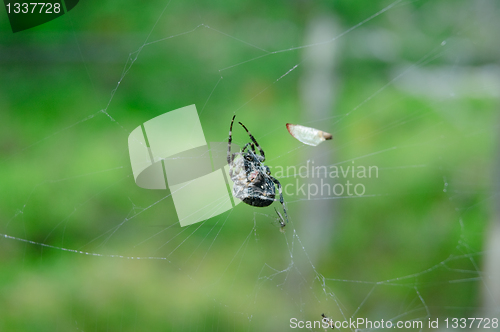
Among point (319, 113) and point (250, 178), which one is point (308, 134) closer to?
point (250, 178)

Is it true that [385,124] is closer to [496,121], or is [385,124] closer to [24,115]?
[496,121]

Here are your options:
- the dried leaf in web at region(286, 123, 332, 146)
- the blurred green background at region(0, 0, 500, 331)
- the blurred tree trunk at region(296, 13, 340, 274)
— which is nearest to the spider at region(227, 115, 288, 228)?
the dried leaf in web at region(286, 123, 332, 146)

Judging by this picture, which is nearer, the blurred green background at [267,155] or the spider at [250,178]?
the spider at [250,178]

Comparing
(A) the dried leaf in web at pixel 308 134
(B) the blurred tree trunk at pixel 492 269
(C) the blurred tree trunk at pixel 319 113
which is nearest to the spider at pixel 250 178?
(A) the dried leaf in web at pixel 308 134

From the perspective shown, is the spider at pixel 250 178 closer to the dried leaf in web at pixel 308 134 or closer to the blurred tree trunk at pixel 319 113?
the dried leaf in web at pixel 308 134

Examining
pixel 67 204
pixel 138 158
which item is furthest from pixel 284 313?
pixel 67 204

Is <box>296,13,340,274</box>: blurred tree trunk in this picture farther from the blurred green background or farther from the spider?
the spider

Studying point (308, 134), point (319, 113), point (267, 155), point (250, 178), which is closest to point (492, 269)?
point (319, 113)
